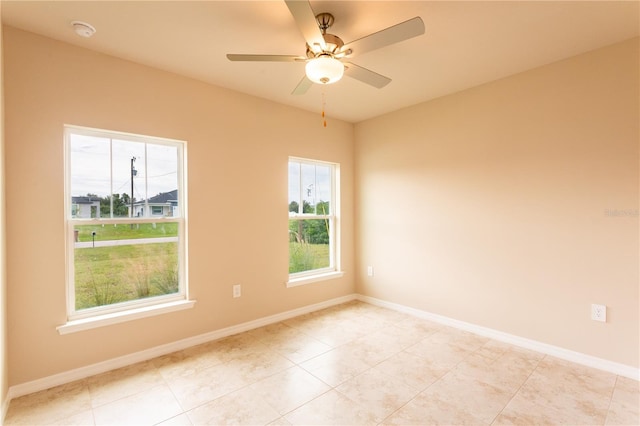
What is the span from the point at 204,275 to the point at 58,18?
220 centimetres

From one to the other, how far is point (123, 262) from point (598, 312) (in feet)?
13.0

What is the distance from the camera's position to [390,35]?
1.74 m

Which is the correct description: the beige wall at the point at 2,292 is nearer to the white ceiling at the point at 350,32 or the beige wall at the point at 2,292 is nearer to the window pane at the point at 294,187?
the white ceiling at the point at 350,32

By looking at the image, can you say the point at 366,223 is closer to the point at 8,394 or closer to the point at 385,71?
the point at 385,71

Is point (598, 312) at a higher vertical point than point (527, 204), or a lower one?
lower

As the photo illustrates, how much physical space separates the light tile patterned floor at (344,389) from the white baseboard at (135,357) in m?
0.06

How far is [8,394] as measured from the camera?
2.04 metres

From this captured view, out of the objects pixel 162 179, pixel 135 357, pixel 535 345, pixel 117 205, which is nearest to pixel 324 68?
pixel 162 179

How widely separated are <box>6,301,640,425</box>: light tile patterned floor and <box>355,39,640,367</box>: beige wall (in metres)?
0.44

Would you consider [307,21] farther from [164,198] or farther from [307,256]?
[307,256]

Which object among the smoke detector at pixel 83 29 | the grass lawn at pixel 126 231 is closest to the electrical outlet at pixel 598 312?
the grass lawn at pixel 126 231

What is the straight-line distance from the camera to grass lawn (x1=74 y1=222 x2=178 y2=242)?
2.44 meters

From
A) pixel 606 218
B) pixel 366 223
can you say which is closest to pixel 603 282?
pixel 606 218

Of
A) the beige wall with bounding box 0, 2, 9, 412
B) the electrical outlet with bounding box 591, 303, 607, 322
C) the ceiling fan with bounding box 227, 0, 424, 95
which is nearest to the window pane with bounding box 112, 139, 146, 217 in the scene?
the beige wall with bounding box 0, 2, 9, 412
